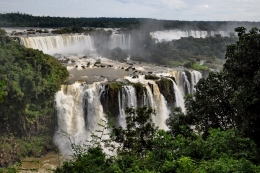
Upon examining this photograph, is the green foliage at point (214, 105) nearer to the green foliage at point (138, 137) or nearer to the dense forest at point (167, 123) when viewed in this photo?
the dense forest at point (167, 123)

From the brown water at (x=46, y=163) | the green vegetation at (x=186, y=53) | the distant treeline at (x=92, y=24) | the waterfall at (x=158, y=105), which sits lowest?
the brown water at (x=46, y=163)

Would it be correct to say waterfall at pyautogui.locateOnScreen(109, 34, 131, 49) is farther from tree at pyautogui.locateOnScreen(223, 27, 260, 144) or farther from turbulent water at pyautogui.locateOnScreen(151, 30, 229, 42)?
tree at pyautogui.locateOnScreen(223, 27, 260, 144)

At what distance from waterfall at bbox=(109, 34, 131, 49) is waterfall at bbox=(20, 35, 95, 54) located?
4376mm

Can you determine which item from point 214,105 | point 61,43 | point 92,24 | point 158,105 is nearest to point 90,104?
point 158,105

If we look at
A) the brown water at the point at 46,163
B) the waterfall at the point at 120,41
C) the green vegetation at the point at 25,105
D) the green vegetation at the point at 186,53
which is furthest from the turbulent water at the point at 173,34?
the brown water at the point at 46,163

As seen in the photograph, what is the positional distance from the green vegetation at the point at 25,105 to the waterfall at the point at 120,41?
943 inches

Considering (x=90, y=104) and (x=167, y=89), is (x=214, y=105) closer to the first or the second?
(x=90, y=104)

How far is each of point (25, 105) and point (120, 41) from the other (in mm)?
28539

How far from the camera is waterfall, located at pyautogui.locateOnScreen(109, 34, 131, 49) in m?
44.3

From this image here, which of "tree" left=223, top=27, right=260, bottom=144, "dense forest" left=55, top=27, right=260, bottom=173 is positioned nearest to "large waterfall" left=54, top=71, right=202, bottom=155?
"dense forest" left=55, top=27, right=260, bottom=173

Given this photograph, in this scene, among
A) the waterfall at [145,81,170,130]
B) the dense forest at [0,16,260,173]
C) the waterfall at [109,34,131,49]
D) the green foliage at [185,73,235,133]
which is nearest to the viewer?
the dense forest at [0,16,260,173]

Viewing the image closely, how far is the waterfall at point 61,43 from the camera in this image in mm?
31969

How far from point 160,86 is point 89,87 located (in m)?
5.99

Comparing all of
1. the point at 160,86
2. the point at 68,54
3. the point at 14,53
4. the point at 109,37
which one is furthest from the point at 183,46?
the point at 14,53
